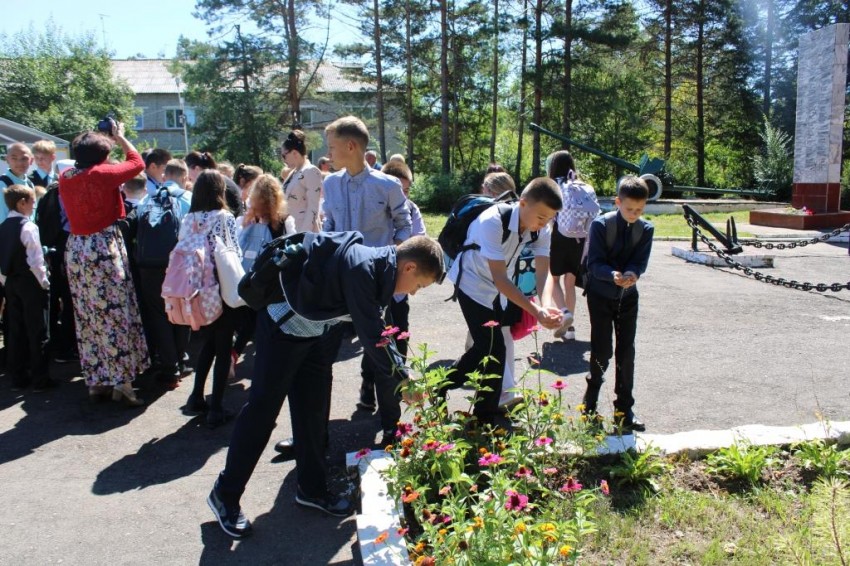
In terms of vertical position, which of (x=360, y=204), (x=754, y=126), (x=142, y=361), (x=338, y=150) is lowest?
(x=142, y=361)

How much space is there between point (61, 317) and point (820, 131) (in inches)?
704

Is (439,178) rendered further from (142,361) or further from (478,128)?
(142,361)

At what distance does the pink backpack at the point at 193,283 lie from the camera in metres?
4.59

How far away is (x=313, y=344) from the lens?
3277 mm

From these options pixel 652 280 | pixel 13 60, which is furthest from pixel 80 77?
pixel 652 280

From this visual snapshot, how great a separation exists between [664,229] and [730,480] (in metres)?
13.9

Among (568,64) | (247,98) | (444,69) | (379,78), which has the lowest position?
(247,98)

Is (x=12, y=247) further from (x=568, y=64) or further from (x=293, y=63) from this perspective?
(x=568, y=64)

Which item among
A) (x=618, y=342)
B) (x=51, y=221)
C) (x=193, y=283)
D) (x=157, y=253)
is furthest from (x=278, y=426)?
(x=51, y=221)

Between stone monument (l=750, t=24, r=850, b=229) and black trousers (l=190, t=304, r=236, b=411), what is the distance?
51.9 feet

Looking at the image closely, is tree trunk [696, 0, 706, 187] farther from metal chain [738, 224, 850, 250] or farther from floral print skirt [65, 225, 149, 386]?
floral print skirt [65, 225, 149, 386]

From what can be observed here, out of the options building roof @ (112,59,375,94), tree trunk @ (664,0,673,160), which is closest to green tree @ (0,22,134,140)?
building roof @ (112,59,375,94)

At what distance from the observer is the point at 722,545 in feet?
9.84

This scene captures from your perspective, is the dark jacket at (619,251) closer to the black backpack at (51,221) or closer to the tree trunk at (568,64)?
the black backpack at (51,221)
